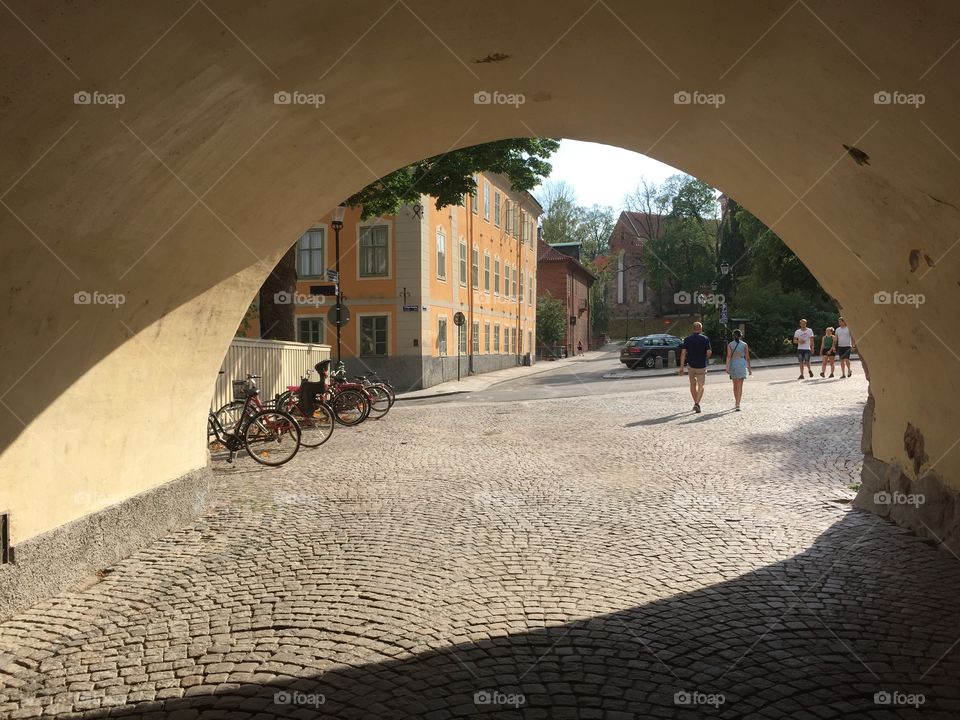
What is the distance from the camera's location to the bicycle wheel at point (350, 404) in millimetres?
14352

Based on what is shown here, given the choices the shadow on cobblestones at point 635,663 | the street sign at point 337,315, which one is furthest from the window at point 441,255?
the shadow on cobblestones at point 635,663

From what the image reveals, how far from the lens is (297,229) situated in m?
6.66

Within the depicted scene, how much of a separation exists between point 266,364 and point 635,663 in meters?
11.1

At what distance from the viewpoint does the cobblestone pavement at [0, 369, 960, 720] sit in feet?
10.6

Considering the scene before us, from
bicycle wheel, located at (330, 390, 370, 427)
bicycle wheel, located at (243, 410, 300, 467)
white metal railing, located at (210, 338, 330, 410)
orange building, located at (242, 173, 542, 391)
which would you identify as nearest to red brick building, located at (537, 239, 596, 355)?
orange building, located at (242, 173, 542, 391)

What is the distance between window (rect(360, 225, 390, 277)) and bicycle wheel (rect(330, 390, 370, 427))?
12.2m

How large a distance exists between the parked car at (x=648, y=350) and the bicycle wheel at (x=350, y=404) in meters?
22.1

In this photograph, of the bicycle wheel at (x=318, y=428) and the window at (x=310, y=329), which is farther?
the window at (x=310, y=329)

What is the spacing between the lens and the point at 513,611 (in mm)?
4195

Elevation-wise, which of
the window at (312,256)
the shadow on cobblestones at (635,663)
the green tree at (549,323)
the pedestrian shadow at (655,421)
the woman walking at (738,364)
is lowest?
the shadow on cobblestones at (635,663)

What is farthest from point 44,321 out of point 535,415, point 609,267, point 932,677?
point 609,267

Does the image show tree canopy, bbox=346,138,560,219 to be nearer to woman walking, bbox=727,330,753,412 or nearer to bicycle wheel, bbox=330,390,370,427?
bicycle wheel, bbox=330,390,370,427

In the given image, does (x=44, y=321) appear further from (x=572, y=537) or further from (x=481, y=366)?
(x=481, y=366)

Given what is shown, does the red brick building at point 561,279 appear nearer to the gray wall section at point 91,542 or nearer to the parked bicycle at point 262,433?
the parked bicycle at point 262,433
